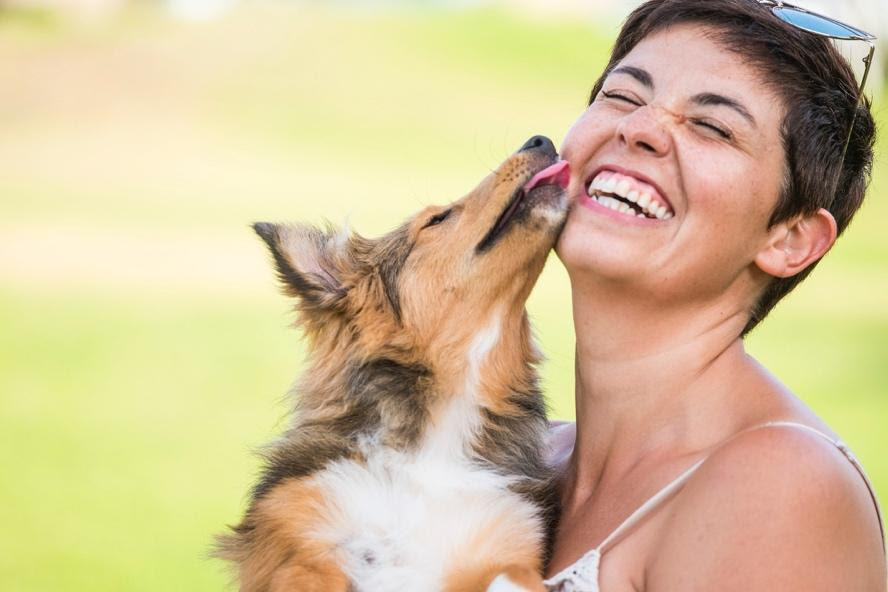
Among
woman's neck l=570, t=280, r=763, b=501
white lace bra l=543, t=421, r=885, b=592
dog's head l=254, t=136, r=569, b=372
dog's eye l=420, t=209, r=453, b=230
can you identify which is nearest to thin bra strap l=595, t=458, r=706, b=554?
white lace bra l=543, t=421, r=885, b=592

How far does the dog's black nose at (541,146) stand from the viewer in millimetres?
3537

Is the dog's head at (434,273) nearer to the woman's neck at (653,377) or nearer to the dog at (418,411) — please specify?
the dog at (418,411)

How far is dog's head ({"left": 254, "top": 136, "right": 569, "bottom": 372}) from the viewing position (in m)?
3.49

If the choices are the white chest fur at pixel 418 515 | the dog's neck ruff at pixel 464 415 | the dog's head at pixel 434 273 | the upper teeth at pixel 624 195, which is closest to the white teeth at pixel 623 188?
the upper teeth at pixel 624 195

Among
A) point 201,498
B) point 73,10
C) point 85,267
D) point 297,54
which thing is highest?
point 73,10

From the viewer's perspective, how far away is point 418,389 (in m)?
3.39

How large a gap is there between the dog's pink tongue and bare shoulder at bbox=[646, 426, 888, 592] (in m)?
1.04

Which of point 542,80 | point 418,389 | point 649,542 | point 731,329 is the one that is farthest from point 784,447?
point 542,80

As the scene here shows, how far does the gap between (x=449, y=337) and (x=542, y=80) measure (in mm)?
31391

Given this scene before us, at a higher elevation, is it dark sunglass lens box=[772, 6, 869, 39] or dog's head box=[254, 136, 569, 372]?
dark sunglass lens box=[772, 6, 869, 39]

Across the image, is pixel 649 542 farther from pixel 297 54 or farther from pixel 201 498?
pixel 297 54

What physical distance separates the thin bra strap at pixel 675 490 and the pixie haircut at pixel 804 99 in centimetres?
55

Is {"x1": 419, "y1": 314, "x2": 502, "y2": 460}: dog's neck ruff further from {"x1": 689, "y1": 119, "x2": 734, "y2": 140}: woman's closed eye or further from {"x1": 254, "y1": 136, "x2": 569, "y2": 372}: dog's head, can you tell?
{"x1": 689, "y1": 119, "x2": 734, "y2": 140}: woman's closed eye

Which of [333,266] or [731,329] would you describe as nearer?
[731,329]
